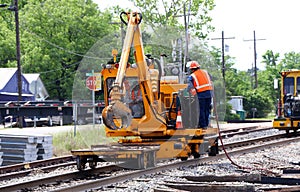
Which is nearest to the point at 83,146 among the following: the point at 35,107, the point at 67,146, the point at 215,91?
the point at 67,146

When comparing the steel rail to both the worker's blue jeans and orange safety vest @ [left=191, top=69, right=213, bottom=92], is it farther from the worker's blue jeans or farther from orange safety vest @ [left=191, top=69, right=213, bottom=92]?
orange safety vest @ [left=191, top=69, right=213, bottom=92]

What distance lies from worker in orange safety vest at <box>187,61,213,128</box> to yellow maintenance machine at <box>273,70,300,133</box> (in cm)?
1033

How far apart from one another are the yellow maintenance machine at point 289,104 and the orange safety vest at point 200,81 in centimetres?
1059

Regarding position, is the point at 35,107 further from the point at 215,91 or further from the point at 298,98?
the point at 215,91

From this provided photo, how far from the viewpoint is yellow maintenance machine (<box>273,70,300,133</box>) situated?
23598mm

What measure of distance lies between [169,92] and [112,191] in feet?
14.4

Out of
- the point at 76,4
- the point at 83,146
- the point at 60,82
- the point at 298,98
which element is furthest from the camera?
the point at 76,4

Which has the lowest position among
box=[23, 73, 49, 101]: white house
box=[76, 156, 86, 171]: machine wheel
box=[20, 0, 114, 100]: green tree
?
box=[76, 156, 86, 171]: machine wheel

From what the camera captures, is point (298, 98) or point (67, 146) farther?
point (298, 98)

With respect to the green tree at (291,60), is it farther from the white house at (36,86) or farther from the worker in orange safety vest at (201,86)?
the worker in orange safety vest at (201,86)

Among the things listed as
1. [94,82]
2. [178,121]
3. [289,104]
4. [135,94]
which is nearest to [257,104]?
[289,104]

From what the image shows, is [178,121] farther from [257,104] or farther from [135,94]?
[257,104]

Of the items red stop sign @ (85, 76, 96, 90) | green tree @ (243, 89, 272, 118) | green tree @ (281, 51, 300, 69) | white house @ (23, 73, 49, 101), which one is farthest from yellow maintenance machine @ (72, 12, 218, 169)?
green tree @ (281, 51, 300, 69)

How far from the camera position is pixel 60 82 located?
6031 centimetres
